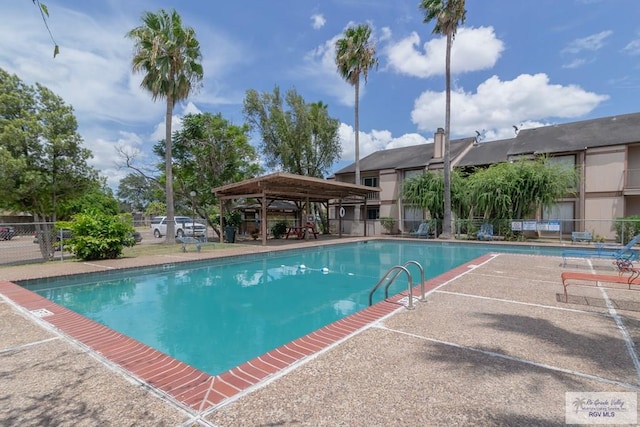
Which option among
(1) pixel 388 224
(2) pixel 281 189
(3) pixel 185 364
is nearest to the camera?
(3) pixel 185 364

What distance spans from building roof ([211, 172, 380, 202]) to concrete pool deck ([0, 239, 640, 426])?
1040cm

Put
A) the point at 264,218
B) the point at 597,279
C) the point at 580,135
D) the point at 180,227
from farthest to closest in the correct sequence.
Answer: the point at 180,227 < the point at 580,135 < the point at 264,218 < the point at 597,279

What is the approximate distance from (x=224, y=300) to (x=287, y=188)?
10674 mm

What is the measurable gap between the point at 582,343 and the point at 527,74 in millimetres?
21788

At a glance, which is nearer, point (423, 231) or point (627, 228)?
point (627, 228)

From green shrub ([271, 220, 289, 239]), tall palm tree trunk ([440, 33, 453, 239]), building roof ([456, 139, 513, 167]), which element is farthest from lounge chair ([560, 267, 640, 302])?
green shrub ([271, 220, 289, 239])

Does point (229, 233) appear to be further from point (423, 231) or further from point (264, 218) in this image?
point (423, 231)

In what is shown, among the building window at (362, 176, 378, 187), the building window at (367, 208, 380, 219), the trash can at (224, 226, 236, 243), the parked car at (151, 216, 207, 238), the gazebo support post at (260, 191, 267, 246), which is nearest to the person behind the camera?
the gazebo support post at (260, 191, 267, 246)

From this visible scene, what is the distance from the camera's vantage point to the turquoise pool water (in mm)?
4996

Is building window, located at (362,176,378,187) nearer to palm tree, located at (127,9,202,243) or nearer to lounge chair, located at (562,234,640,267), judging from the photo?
lounge chair, located at (562,234,640,267)

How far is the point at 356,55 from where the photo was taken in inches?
891

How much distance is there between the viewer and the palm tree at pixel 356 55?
2267 centimetres

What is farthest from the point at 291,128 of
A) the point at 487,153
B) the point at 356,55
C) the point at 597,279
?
the point at 597,279

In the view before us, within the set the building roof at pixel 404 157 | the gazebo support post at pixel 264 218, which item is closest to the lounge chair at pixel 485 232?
the building roof at pixel 404 157
